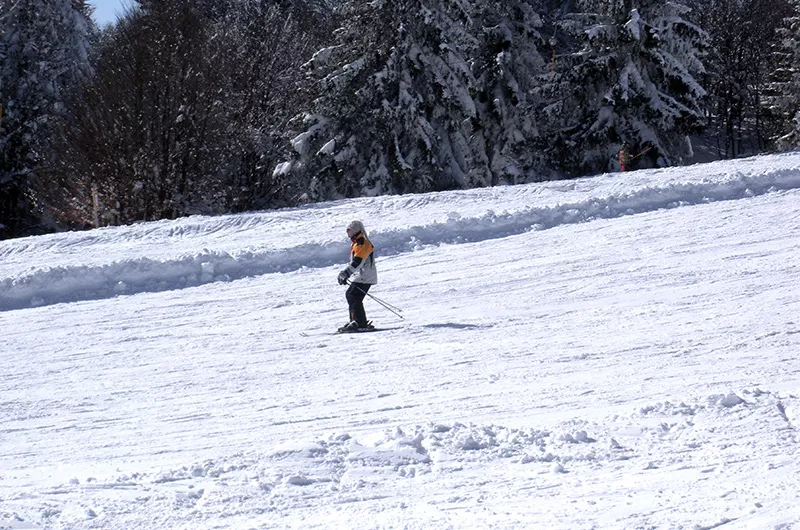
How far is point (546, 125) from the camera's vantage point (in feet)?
93.0

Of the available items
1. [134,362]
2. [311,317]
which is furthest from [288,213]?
[134,362]

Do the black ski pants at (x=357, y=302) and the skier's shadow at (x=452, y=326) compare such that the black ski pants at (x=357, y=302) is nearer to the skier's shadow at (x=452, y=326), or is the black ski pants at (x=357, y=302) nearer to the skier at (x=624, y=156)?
the skier's shadow at (x=452, y=326)

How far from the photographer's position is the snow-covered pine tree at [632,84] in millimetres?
24578

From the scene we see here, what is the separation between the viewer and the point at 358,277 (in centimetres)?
1123

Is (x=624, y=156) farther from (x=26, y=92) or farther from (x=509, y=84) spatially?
(x=26, y=92)

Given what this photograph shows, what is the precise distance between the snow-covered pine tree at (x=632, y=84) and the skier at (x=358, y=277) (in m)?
15.2

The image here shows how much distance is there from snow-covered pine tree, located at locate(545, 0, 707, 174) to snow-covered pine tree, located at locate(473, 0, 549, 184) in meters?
1.65

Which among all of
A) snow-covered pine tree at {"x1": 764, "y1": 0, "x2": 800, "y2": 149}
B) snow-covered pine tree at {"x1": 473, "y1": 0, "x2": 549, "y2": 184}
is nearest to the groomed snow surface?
snow-covered pine tree at {"x1": 473, "y1": 0, "x2": 549, "y2": 184}

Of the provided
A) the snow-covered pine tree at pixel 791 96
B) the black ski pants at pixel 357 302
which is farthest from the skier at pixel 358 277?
the snow-covered pine tree at pixel 791 96

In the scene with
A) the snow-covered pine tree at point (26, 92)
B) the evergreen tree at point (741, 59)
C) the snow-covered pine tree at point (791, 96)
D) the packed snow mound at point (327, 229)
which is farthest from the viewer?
the evergreen tree at point (741, 59)

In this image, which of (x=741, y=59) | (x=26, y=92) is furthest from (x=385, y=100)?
(x=741, y=59)

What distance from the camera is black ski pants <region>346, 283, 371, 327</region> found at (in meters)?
11.2

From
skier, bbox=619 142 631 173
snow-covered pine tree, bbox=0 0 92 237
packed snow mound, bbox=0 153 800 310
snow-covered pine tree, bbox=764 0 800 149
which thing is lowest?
packed snow mound, bbox=0 153 800 310

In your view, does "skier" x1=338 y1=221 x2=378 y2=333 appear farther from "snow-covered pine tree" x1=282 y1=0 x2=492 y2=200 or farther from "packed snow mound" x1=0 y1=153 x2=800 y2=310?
"snow-covered pine tree" x1=282 y1=0 x2=492 y2=200
